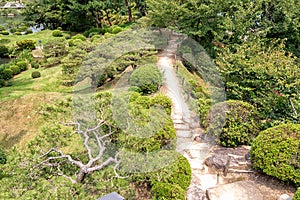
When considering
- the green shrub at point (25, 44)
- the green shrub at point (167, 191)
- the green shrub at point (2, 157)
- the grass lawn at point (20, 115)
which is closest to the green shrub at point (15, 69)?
the grass lawn at point (20, 115)

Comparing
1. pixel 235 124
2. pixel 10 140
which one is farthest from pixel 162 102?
pixel 10 140

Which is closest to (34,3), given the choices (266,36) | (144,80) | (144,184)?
(144,80)

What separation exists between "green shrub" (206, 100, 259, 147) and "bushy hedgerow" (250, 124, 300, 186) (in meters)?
1.00

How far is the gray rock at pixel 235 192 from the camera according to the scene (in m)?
5.48

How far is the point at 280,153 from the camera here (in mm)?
5637

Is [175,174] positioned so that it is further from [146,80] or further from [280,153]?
[146,80]

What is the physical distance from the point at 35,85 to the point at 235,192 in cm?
1122

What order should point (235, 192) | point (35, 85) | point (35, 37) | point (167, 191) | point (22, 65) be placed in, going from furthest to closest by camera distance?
point (35, 37)
point (22, 65)
point (35, 85)
point (235, 192)
point (167, 191)

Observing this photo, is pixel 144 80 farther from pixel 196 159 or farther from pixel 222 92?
pixel 196 159

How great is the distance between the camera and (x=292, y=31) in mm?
12727

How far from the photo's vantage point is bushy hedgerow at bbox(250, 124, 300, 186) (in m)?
5.53

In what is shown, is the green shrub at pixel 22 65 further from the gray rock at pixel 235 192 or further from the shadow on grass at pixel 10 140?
the gray rock at pixel 235 192

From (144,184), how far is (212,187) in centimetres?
156

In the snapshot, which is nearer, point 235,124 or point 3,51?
point 235,124
